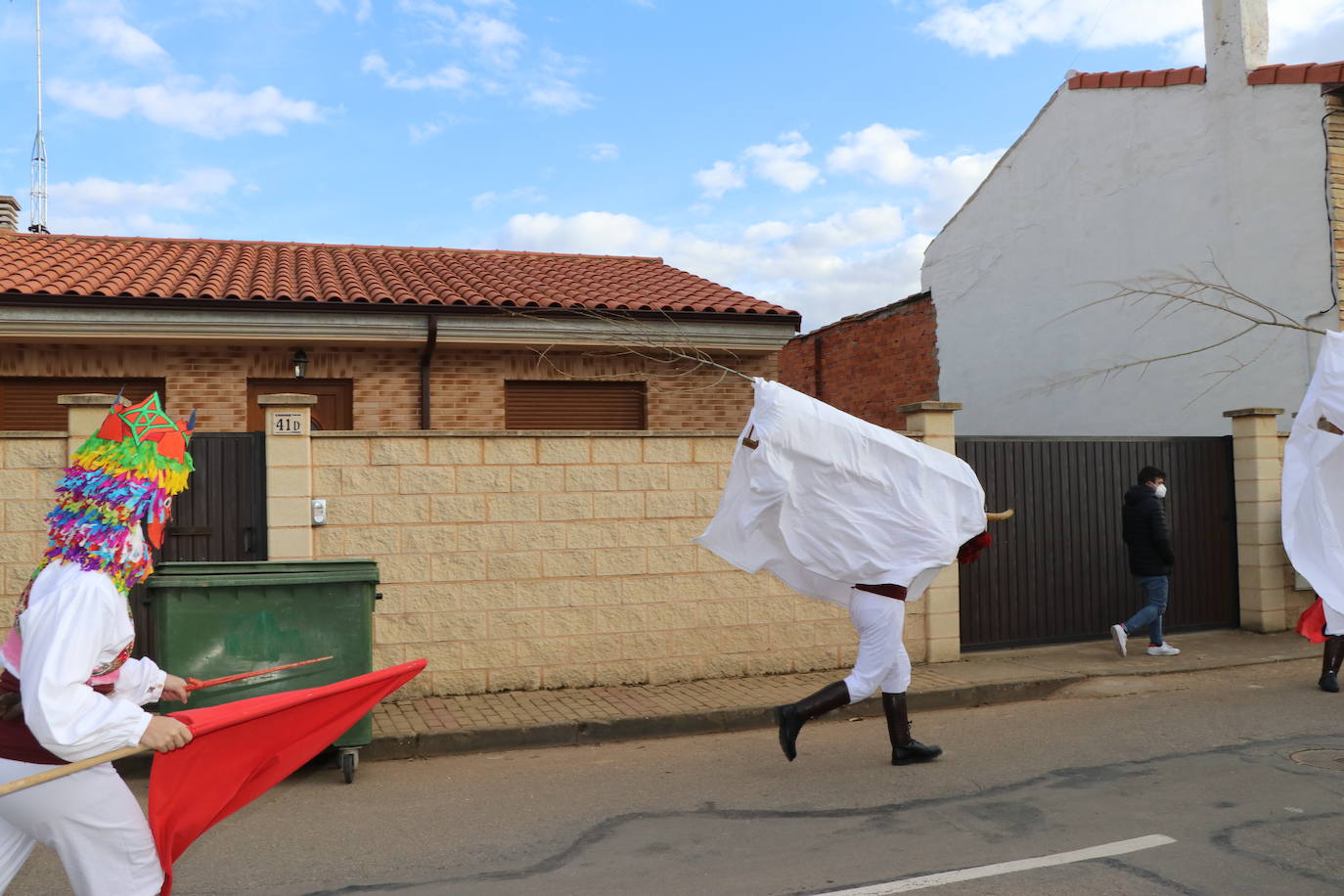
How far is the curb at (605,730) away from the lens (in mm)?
6613

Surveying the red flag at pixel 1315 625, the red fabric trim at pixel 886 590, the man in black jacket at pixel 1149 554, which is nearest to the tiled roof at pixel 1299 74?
the man in black jacket at pixel 1149 554

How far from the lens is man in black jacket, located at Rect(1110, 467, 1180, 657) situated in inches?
366

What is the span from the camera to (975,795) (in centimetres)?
539

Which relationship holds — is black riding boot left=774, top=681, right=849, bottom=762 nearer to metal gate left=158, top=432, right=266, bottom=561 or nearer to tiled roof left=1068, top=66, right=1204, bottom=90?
metal gate left=158, top=432, right=266, bottom=561

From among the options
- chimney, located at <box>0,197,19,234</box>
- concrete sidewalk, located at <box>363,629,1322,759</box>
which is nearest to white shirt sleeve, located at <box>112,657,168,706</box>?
concrete sidewalk, located at <box>363,629,1322,759</box>

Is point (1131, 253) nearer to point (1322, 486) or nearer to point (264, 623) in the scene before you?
point (1322, 486)

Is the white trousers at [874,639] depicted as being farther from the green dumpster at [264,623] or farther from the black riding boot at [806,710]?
the green dumpster at [264,623]

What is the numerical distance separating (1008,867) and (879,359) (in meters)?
13.6

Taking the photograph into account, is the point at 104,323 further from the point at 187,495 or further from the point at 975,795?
the point at 975,795

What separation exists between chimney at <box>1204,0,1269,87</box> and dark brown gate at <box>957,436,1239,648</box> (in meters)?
4.72

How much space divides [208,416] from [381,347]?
182 cm

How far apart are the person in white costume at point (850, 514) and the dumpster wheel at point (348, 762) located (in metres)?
2.39

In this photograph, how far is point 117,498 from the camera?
2.93m

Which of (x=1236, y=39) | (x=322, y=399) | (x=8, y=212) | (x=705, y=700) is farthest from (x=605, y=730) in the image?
(x=8, y=212)
